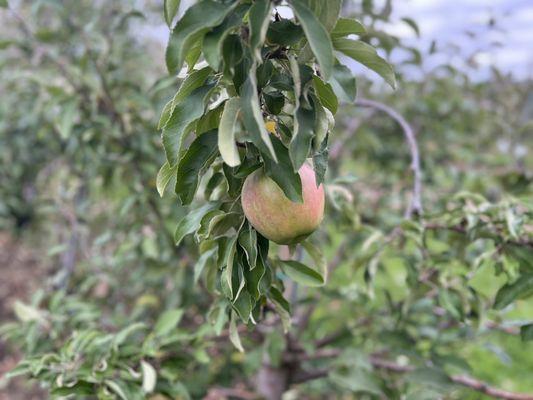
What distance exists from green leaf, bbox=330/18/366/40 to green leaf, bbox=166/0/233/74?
0.14m

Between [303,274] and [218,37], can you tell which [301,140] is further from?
[303,274]

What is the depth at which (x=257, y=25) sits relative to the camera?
1.64ft

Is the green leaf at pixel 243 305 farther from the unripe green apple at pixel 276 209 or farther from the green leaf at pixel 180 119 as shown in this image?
the green leaf at pixel 180 119

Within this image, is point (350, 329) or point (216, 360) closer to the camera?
point (350, 329)

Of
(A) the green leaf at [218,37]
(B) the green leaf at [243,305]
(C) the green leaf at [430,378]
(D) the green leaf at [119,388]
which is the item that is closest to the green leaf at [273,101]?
(A) the green leaf at [218,37]

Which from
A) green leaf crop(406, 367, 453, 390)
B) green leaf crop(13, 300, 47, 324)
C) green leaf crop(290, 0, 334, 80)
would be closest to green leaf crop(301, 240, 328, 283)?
green leaf crop(290, 0, 334, 80)

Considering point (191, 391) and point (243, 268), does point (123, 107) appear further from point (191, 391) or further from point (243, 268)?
point (243, 268)

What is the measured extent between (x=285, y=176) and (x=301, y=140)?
0.06 metres

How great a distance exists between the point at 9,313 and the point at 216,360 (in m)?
1.49

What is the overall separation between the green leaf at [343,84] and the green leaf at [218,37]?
4.7 inches

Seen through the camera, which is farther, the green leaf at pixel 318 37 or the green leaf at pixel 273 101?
the green leaf at pixel 273 101

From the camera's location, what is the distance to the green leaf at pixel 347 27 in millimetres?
600

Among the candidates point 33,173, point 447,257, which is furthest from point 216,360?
point 33,173

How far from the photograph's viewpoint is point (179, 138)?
60 centimetres
